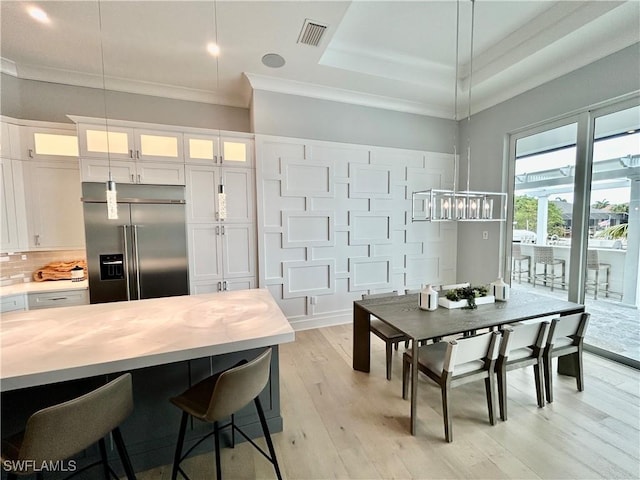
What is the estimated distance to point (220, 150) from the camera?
3307mm

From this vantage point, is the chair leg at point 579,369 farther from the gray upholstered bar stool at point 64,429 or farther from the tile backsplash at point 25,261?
the tile backsplash at point 25,261

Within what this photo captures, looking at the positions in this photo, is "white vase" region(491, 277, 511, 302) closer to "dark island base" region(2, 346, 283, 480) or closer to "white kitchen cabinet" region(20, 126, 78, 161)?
"dark island base" region(2, 346, 283, 480)

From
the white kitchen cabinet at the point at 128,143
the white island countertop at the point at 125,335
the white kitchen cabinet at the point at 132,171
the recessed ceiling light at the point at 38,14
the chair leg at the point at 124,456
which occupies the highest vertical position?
the recessed ceiling light at the point at 38,14

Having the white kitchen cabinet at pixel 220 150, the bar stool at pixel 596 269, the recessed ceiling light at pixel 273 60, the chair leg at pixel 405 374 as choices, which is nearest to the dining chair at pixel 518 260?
the bar stool at pixel 596 269

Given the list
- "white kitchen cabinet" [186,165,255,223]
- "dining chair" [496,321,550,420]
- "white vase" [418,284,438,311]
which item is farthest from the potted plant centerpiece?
"white kitchen cabinet" [186,165,255,223]

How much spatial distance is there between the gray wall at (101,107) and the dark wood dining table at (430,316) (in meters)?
3.13

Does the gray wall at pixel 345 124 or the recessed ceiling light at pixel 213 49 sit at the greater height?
the recessed ceiling light at pixel 213 49

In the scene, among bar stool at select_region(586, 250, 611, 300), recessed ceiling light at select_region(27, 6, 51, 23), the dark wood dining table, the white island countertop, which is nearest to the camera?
the white island countertop

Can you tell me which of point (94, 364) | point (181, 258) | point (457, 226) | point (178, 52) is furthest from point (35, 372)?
point (457, 226)

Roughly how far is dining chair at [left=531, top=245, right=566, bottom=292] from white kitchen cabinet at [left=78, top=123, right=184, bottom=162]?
4.56 metres

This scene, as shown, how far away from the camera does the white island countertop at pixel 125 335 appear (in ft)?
4.11

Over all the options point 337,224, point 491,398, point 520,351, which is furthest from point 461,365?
point 337,224

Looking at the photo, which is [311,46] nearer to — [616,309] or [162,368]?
[162,368]

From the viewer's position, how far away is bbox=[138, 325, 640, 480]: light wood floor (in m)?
1.67
